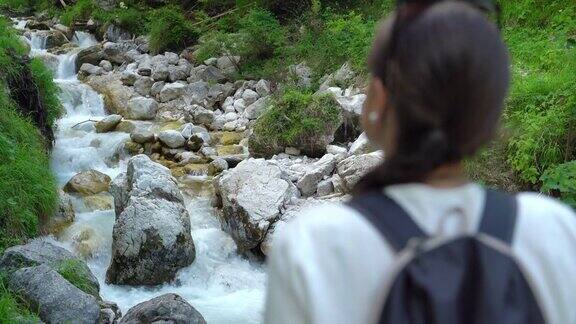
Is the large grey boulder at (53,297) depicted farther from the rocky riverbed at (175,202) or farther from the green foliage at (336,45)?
the green foliage at (336,45)

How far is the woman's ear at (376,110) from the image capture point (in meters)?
0.82

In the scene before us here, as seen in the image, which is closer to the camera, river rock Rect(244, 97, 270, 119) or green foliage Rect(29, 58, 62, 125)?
green foliage Rect(29, 58, 62, 125)

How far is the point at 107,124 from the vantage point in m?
9.84

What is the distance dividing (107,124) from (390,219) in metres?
9.56

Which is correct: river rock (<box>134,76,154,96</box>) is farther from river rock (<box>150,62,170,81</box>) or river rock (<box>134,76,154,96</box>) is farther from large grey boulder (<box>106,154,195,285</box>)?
large grey boulder (<box>106,154,195,285</box>)

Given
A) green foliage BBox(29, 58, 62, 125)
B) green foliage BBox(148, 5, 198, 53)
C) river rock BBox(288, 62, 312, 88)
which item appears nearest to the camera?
green foliage BBox(29, 58, 62, 125)

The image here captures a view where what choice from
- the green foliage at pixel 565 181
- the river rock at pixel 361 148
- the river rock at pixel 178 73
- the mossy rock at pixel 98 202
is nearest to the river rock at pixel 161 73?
the river rock at pixel 178 73

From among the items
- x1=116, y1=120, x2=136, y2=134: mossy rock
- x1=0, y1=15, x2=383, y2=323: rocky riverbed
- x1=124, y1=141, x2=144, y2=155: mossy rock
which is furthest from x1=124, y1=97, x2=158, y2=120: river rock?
x1=124, y1=141, x2=144, y2=155: mossy rock

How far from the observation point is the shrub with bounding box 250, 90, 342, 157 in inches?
315

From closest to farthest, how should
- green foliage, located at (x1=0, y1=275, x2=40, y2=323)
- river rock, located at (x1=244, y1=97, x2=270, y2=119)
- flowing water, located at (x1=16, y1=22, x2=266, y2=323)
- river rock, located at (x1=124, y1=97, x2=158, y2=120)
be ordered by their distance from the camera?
green foliage, located at (x1=0, y1=275, x2=40, y2=323) → flowing water, located at (x1=16, y1=22, x2=266, y2=323) → river rock, located at (x1=244, y1=97, x2=270, y2=119) → river rock, located at (x1=124, y1=97, x2=158, y2=120)

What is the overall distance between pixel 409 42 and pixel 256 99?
984 cm

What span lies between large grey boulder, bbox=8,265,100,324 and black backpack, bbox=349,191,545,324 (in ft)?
12.9

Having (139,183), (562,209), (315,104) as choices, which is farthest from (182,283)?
(562,209)

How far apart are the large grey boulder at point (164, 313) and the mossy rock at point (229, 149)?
440 cm
